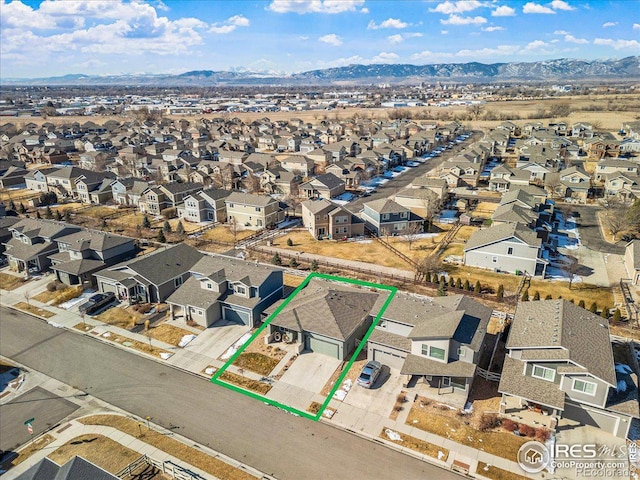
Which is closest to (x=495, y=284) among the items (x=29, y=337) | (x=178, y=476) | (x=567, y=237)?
(x=567, y=237)

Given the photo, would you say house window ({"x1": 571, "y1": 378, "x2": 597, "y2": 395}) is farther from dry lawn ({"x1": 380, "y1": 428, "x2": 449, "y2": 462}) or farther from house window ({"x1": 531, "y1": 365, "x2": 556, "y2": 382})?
→ dry lawn ({"x1": 380, "y1": 428, "x2": 449, "y2": 462})

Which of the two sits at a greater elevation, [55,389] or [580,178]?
[580,178]

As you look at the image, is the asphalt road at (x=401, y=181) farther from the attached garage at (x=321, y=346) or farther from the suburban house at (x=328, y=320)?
the attached garage at (x=321, y=346)

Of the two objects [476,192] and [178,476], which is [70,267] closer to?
[178,476]

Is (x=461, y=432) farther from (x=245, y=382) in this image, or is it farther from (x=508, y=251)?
(x=508, y=251)

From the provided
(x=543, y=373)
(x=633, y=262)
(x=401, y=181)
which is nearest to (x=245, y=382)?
(x=543, y=373)

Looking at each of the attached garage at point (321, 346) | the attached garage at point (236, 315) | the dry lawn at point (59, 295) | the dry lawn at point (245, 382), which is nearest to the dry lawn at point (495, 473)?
the attached garage at point (321, 346)
